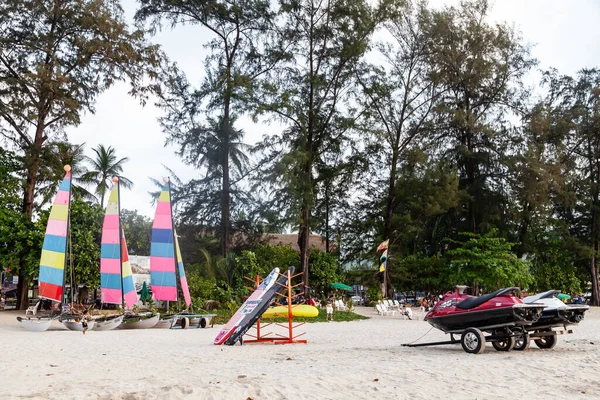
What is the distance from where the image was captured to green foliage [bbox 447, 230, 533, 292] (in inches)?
1308

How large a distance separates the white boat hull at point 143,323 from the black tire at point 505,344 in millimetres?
13560

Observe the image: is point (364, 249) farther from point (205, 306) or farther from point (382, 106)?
point (205, 306)

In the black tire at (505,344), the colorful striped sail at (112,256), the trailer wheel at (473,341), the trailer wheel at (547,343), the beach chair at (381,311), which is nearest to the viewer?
the trailer wheel at (473,341)

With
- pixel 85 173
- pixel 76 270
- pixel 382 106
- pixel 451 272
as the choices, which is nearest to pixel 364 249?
pixel 451 272

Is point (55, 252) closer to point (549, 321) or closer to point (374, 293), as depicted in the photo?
point (549, 321)

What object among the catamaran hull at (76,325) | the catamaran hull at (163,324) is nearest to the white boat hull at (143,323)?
the catamaran hull at (163,324)

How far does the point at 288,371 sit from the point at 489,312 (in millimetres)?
4953

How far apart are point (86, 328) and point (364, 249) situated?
81.7ft

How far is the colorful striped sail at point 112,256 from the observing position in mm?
23500

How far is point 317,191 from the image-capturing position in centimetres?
3659

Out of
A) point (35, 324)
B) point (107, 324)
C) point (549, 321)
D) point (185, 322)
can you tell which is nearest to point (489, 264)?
point (185, 322)

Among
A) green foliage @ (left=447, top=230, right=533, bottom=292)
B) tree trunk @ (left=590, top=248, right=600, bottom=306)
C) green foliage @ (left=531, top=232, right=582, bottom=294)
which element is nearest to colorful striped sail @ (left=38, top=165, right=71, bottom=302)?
green foliage @ (left=447, top=230, right=533, bottom=292)

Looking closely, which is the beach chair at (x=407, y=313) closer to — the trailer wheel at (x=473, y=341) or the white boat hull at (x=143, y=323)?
the white boat hull at (x=143, y=323)

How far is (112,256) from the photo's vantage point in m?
23.5
